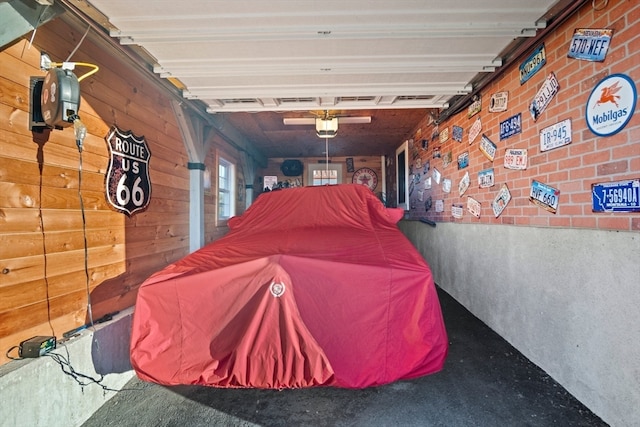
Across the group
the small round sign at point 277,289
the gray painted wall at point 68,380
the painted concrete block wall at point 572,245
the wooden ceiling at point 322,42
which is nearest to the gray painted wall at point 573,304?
the painted concrete block wall at point 572,245

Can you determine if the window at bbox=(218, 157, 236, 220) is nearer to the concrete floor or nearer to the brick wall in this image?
the concrete floor

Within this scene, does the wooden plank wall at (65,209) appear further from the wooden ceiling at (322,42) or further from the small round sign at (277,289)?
the small round sign at (277,289)

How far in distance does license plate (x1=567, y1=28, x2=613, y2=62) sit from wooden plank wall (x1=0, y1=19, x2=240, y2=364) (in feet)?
11.6

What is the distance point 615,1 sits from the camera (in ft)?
5.50

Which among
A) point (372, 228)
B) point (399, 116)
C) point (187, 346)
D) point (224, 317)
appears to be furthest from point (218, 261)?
point (399, 116)

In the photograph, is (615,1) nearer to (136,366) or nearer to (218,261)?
(218,261)

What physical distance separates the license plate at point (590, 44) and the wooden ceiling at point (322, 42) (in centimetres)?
23

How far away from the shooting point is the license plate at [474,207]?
3307mm

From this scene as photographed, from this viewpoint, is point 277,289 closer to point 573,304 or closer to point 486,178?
point 573,304

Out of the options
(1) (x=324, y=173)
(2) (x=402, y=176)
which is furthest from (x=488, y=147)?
(1) (x=324, y=173)

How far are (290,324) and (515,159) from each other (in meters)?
2.56

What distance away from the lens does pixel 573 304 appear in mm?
1920

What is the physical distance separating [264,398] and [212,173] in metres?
3.80

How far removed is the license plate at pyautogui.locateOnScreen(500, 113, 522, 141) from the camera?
2600mm
